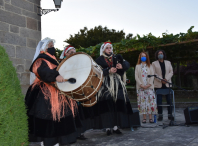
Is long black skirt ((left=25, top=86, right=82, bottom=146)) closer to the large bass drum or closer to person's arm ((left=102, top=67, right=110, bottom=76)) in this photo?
the large bass drum

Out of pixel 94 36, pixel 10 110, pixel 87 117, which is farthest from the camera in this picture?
pixel 94 36

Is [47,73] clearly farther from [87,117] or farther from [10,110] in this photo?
[87,117]

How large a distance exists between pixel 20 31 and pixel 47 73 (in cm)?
326

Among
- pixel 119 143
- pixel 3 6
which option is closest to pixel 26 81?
pixel 3 6

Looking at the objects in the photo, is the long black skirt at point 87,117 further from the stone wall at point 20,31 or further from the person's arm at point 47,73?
the stone wall at point 20,31

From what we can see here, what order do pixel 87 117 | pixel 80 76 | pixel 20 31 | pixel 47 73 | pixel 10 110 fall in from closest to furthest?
pixel 10 110 < pixel 47 73 < pixel 80 76 < pixel 87 117 < pixel 20 31

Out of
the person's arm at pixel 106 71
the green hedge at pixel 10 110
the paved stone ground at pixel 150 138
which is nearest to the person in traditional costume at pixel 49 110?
the green hedge at pixel 10 110

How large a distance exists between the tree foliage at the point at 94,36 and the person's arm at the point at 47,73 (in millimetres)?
25378

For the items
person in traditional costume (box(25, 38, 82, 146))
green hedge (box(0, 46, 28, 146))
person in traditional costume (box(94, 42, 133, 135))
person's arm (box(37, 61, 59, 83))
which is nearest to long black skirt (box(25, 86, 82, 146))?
person in traditional costume (box(25, 38, 82, 146))

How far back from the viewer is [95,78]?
3.16m

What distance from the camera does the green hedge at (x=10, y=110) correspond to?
201 centimetres

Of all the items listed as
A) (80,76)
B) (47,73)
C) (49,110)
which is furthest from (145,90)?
(47,73)

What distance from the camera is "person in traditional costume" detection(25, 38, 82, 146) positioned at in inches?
116

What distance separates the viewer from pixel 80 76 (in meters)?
2.99
